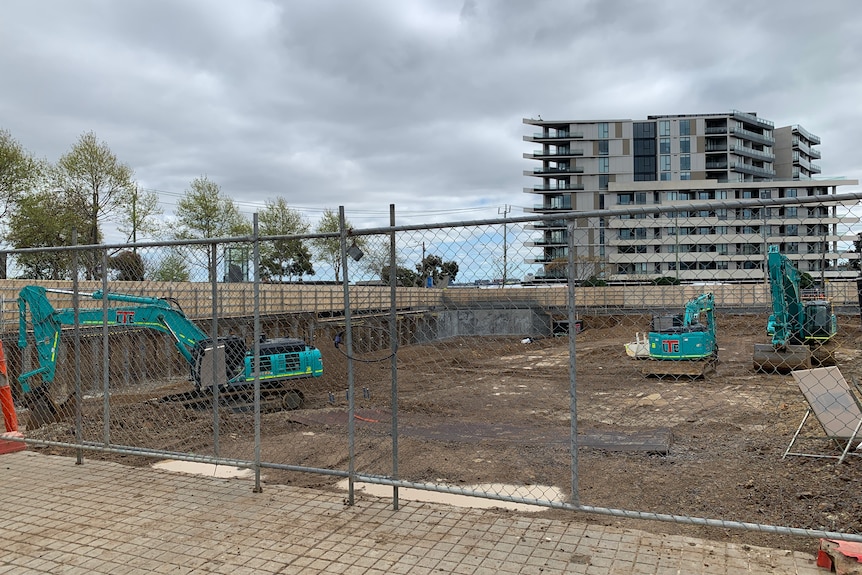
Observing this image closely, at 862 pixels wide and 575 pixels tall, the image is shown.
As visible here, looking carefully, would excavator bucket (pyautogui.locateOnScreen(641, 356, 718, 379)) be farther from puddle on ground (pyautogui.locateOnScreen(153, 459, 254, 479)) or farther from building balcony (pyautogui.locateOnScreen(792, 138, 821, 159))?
building balcony (pyautogui.locateOnScreen(792, 138, 821, 159))

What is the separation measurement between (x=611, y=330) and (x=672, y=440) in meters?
25.3

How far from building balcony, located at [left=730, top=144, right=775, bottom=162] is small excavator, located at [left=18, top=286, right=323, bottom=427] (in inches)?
3244

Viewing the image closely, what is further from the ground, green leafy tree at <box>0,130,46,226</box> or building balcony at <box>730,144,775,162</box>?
building balcony at <box>730,144,775,162</box>

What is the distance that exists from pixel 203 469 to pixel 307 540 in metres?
2.81

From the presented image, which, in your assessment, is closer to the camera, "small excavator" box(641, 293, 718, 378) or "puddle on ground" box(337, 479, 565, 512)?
"puddle on ground" box(337, 479, 565, 512)

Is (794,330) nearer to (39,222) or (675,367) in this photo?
(675,367)

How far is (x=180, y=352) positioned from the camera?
10555 mm

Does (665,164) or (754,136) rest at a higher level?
(754,136)

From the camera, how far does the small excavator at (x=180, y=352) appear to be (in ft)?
28.0

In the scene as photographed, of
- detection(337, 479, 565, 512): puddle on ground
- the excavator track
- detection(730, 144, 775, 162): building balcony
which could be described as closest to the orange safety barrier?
the excavator track

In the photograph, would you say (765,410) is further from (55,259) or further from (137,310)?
(55,259)

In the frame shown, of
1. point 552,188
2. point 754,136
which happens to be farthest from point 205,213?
point 754,136

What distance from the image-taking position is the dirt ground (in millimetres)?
6219

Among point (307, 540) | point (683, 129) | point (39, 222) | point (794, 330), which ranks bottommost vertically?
point (307, 540)
